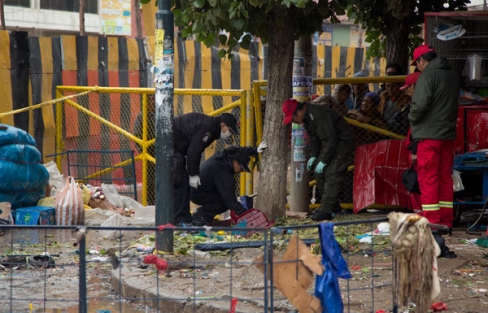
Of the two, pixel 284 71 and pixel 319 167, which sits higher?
pixel 284 71

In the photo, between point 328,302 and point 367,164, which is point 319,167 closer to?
point 367,164

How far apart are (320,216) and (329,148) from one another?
82 cm

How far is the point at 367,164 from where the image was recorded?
32.8 feet

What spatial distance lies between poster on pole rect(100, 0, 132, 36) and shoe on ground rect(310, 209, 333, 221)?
23.9 meters

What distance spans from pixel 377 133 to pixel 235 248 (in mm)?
3419

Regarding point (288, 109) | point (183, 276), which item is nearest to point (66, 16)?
point (288, 109)

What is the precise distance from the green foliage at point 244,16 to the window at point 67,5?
24.7 m

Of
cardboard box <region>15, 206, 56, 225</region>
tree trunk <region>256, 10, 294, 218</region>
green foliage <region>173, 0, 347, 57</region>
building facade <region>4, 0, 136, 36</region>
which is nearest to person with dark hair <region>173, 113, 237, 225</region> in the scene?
tree trunk <region>256, 10, 294, 218</region>

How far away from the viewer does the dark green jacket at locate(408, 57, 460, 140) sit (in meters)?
8.10

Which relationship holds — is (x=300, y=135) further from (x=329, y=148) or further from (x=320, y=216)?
(x=320, y=216)

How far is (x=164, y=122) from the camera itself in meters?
7.56

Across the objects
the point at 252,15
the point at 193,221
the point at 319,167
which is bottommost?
the point at 193,221

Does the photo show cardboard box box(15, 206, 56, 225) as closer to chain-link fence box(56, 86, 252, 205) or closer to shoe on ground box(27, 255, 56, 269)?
chain-link fence box(56, 86, 252, 205)

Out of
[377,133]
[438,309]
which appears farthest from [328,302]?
[377,133]
